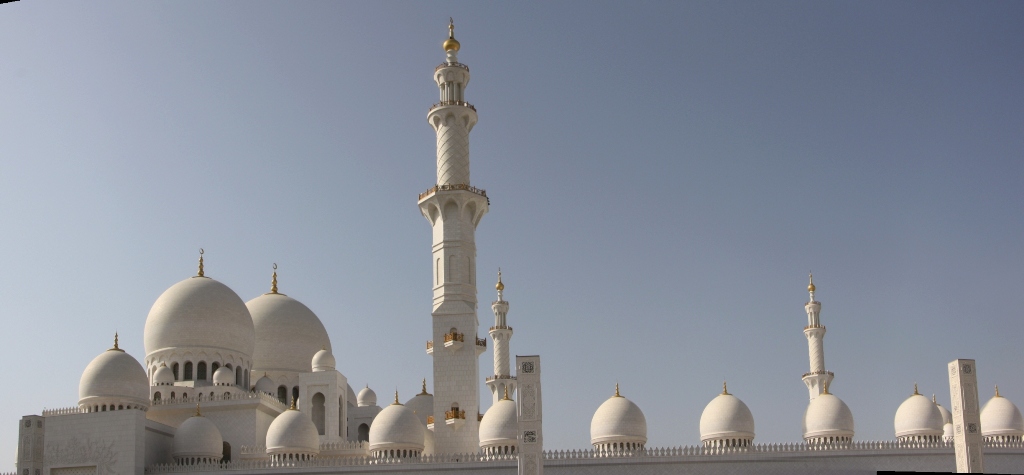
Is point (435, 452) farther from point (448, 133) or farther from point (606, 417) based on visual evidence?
point (448, 133)

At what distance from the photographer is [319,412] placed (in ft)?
118

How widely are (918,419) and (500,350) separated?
45.0 ft

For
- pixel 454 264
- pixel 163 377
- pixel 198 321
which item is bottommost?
pixel 163 377

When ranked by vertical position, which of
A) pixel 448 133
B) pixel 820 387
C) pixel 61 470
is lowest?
pixel 61 470

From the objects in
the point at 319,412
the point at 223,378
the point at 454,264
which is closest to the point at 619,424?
the point at 454,264

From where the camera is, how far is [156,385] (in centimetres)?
3512

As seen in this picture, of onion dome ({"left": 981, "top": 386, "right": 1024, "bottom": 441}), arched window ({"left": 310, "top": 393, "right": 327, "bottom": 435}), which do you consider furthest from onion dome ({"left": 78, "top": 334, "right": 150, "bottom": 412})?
onion dome ({"left": 981, "top": 386, "right": 1024, "bottom": 441})

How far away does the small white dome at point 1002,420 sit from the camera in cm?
3284

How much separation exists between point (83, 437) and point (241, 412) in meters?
4.88

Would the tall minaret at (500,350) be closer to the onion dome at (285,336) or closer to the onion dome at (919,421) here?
the onion dome at (285,336)

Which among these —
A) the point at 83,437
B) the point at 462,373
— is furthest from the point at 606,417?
the point at 83,437

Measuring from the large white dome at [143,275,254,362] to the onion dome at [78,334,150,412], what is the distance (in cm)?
347

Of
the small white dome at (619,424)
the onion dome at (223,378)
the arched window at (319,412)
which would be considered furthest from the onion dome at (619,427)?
the onion dome at (223,378)

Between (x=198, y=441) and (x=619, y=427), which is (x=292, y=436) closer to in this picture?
(x=198, y=441)
